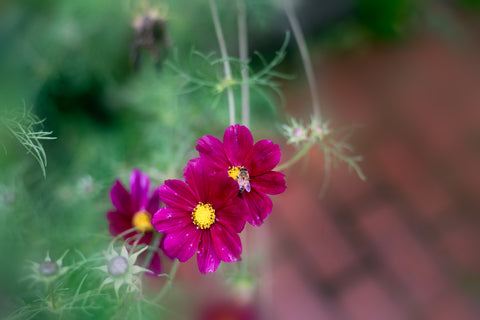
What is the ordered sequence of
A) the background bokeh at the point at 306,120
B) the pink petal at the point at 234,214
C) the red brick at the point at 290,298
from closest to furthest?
1. the pink petal at the point at 234,214
2. the background bokeh at the point at 306,120
3. the red brick at the point at 290,298

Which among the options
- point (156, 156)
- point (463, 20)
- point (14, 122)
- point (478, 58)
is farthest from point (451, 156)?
point (14, 122)

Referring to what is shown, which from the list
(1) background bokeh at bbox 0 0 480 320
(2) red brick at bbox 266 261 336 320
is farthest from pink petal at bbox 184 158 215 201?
(2) red brick at bbox 266 261 336 320

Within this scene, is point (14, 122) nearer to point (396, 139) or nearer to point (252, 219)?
point (252, 219)

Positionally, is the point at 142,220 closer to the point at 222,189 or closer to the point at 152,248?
the point at 152,248

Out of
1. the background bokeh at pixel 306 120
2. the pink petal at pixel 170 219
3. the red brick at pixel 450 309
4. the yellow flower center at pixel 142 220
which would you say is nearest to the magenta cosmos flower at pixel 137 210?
the yellow flower center at pixel 142 220

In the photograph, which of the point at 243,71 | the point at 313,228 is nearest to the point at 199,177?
the point at 243,71

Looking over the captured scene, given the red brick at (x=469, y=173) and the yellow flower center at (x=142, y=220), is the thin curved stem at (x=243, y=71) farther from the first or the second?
the red brick at (x=469, y=173)
